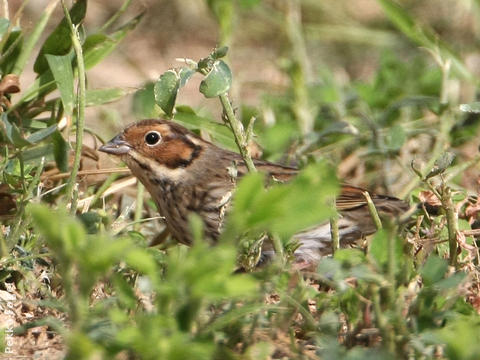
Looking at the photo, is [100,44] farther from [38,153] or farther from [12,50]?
[38,153]

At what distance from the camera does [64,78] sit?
360 cm

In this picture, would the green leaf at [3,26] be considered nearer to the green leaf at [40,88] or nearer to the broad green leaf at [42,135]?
the green leaf at [40,88]

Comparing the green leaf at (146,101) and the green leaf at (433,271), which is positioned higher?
the green leaf at (146,101)

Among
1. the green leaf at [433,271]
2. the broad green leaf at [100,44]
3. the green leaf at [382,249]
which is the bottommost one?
the green leaf at [433,271]

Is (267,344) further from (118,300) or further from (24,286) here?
(24,286)

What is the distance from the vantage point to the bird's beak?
3.82 meters

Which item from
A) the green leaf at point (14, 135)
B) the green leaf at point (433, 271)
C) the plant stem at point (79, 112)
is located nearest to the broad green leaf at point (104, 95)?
the green leaf at point (14, 135)

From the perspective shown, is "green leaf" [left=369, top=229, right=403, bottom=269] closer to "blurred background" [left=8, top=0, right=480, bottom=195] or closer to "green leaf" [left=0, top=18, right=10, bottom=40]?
"blurred background" [left=8, top=0, right=480, bottom=195]

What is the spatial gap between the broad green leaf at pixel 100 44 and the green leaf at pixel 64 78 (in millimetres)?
206

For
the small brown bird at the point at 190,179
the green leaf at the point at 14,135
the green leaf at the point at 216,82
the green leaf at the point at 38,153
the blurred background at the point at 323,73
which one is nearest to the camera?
the green leaf at the point at 216,82

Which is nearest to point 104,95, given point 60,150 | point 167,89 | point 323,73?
point 60,150

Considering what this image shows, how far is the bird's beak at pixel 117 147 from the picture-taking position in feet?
12.5

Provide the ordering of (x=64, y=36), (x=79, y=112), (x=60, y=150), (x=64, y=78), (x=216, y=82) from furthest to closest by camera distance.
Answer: (x=64, y=36) < (x=64, y=78) < (x=60, y=150) < (x=79, y=112) < (x=216, y=82)

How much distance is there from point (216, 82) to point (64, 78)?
0.94m
